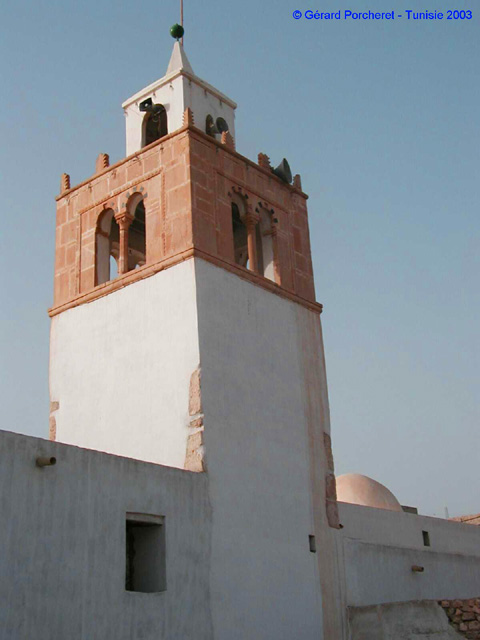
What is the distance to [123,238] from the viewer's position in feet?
42.5

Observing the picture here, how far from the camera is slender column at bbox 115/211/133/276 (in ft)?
41.9

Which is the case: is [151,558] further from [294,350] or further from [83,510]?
[294,350]

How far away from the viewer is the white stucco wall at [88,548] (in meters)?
7.97

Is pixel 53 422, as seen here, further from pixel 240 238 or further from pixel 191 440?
pixel 240 238

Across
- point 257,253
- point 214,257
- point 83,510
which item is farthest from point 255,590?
point 257,253

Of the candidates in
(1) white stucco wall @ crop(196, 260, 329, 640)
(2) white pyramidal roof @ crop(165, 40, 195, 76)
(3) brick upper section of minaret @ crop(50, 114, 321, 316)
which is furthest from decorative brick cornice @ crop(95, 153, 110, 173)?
(1) white stucco wall @ crop(196, 260, 329, 640)

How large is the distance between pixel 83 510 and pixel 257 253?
20.2ft

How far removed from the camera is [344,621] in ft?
38.7

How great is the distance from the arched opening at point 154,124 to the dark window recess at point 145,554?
669 centimetres

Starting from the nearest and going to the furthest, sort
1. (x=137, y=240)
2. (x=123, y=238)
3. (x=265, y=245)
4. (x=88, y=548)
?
(x=88, y=548) < (x=123, y=238) < (x=265, y=245) < (x=137, y=240)

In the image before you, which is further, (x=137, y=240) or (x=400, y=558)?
(x=137, y=240)

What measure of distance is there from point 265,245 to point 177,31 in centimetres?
453

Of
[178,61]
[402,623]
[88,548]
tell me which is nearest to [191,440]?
[88,548]

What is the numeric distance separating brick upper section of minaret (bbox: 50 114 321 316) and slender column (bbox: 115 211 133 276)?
0.02m
